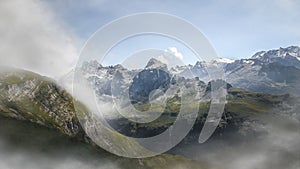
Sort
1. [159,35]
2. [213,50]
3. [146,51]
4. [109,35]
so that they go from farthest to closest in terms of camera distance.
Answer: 1. [146,51]
2. [159,35]
3. [213,50]
4. [109,35]

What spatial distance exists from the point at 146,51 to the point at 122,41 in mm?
9670

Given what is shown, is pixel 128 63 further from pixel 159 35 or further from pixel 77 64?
pixel 77 64

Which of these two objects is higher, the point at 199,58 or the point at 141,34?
the point at 141,34

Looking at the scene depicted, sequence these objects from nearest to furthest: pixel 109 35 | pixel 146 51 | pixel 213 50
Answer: pixel 109 35
pixel 213 50
pixel 146 51

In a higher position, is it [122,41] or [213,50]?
[122,41]

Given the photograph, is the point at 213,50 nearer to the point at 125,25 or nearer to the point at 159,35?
the point at 159,35

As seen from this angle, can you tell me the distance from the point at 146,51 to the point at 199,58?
12114 millimetres

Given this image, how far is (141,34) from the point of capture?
48562mm

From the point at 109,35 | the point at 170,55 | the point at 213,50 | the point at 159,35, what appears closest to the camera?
the point at 109,35

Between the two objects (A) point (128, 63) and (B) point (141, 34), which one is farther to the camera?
(A) point (128, 63)

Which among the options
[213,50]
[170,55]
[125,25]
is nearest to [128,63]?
[170,55]

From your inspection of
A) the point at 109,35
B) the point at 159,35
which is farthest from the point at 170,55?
the point at 109,35

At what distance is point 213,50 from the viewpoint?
4622 centimetres

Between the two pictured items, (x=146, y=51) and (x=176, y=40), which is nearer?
(x=176, y=40)
